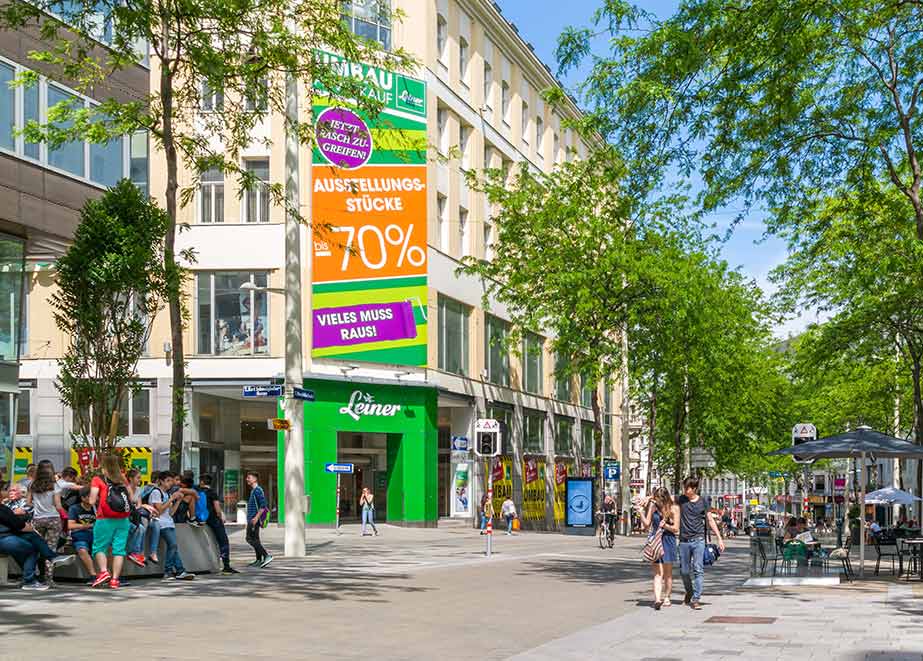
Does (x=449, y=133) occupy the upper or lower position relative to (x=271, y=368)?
upper

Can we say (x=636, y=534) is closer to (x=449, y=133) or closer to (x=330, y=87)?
(x=449, y=133)

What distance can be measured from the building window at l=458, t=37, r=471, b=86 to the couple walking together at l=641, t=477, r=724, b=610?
37.5m

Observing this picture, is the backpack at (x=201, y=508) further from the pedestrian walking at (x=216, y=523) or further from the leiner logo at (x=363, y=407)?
the leiner logo at (x=363, y=407)

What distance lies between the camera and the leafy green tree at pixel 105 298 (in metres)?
20.9

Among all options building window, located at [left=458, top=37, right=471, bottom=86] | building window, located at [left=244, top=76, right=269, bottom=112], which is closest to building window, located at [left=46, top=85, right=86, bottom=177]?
building window, located at [left=244, top=76, right=269, bottom=112]

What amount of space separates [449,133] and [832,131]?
30.4 m

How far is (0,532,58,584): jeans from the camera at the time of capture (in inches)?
691

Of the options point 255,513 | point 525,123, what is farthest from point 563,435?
point 255,513

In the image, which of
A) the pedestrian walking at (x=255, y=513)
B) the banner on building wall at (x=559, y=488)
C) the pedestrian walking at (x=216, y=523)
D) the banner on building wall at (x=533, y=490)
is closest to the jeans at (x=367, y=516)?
the banner on building wall at (x=533, y=490)

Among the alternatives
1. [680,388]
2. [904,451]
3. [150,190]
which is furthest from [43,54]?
[680,388]

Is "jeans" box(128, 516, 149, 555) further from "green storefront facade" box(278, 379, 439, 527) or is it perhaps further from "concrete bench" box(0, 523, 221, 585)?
"green storefront facade" box(278, 379, 439, 527)

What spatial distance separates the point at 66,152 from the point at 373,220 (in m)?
20.8

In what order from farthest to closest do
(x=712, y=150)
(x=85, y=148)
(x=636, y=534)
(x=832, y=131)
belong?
(x=636, y=534), (x=85, y=148), (x=832, y=131), (x=712, y=150)

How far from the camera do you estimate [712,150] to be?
20.8m
